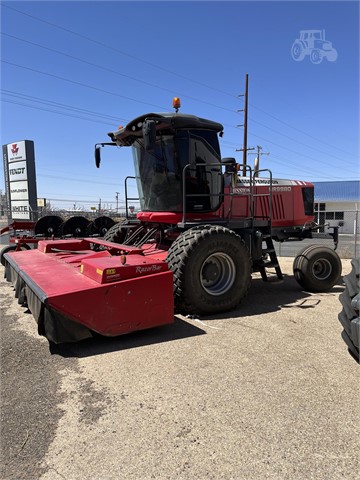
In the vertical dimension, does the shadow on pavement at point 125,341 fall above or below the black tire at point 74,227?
below

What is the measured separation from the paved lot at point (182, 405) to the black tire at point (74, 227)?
6.99 metres

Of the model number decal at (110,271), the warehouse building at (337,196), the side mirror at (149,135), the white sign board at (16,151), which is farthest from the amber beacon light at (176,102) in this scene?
the warehouse building at (337,196)

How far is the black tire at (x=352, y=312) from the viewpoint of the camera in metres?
2.77

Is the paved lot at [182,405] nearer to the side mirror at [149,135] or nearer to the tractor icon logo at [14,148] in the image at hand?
the side mirror at [149,135]

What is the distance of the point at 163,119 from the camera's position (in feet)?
17.5

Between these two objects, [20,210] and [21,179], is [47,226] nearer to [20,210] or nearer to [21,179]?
[20,210]

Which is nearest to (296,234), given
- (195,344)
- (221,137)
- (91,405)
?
(221,137)

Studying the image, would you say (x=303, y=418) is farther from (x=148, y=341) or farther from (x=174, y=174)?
(x=174, y=174)

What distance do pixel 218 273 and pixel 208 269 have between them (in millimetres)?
198

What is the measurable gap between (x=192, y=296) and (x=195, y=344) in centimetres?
98

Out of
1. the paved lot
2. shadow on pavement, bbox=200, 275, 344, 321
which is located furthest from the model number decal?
shadow on pavement, bbox=200, 275, 344, 321

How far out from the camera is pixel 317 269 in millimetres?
7094

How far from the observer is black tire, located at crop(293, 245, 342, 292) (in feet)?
22.3

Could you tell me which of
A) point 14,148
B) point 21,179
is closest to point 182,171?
point 21,179
